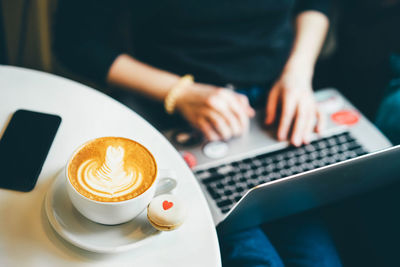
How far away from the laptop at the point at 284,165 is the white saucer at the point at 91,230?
0.48ft

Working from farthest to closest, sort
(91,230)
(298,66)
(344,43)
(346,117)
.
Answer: (344,43) → (298,66) → (346,117) → (91,230)

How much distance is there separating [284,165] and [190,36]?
358 mm

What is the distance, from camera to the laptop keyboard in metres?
0.70

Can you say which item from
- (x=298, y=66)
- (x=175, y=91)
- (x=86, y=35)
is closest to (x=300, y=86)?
(x=298, y=66)

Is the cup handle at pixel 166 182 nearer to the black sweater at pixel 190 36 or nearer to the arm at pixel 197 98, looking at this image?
the arm at pixel 197 98

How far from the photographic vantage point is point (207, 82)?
953 mm

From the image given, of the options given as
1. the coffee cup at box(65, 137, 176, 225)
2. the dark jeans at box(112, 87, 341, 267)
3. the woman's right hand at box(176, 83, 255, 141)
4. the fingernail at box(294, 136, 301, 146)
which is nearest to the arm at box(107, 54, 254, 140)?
the woman's right hand at box(176, 83, 255, 141)

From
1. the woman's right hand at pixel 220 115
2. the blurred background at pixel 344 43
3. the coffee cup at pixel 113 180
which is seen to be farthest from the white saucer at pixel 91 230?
the blurred background at pixel 344 43

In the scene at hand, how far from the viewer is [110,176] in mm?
470

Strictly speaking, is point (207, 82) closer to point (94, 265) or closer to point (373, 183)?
point (373, 183)

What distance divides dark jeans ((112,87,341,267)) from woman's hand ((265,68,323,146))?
163mm

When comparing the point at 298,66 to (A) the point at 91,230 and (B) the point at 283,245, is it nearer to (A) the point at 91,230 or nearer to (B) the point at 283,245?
(B) the point at 283,245

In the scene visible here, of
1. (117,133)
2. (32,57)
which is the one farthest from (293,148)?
(32,57)

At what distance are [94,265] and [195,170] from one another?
1.06 ft
